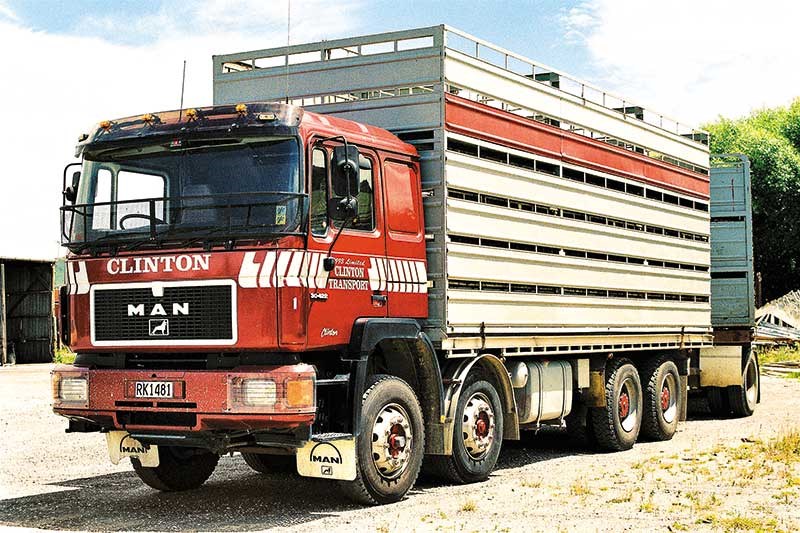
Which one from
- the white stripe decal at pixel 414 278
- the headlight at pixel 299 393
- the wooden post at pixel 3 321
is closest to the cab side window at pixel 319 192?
the headlight at pixel 299 393

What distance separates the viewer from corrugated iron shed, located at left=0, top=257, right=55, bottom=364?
39.0m

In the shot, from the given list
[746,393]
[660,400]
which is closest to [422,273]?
[660,400]

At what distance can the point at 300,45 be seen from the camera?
1198 cm

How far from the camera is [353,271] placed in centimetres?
973

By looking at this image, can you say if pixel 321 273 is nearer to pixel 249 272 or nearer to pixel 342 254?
pixel 342 254

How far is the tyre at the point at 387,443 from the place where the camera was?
31.5ft

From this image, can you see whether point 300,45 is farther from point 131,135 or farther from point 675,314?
point 675,314

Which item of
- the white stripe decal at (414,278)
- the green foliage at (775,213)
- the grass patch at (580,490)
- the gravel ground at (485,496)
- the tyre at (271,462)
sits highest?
the green foliage at (775,213)

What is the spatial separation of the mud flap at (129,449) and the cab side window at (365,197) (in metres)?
2.59

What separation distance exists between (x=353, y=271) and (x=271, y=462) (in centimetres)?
320

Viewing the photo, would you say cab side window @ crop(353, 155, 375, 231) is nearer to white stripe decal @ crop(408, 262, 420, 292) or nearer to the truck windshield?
white stripe decal @ crop(408, 262, 420, 292)

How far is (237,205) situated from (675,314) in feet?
29.3

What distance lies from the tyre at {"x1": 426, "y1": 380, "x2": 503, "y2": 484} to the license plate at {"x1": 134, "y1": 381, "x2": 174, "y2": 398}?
9.72ft

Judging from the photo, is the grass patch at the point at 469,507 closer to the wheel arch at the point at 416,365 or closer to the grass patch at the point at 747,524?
the wheel arch at the point at 416,365
